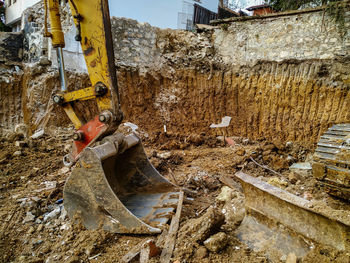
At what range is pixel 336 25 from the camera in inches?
213

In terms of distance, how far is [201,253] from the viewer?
84.8 inches

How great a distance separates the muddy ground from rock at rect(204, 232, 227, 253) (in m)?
0.03

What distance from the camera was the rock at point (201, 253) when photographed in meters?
2.14

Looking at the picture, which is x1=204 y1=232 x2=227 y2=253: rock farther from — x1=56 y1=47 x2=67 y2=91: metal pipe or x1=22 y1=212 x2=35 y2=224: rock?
x1=56 y1=47 x2=67 y2=91: metal pipe

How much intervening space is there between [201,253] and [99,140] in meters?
1.69

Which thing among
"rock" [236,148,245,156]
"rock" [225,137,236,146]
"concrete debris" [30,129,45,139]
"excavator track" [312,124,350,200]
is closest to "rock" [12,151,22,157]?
"concrete debris" [30,129,45,139]

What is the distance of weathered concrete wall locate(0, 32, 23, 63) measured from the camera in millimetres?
6309

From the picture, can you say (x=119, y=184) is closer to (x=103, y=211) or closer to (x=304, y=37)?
(x=103, y=211)

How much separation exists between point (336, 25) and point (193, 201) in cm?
533

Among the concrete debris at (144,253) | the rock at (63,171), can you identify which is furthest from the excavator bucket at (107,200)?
the rock at (63,171)

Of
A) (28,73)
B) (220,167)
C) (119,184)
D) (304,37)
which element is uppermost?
(304,37)

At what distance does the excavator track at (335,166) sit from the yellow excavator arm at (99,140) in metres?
1.85

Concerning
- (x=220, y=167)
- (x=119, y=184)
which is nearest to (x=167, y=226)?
(x=119, y=184)

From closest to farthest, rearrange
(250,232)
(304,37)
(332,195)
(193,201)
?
1. (250,232)
2. (332,195)
3. (193,201)
4. (304,37)
